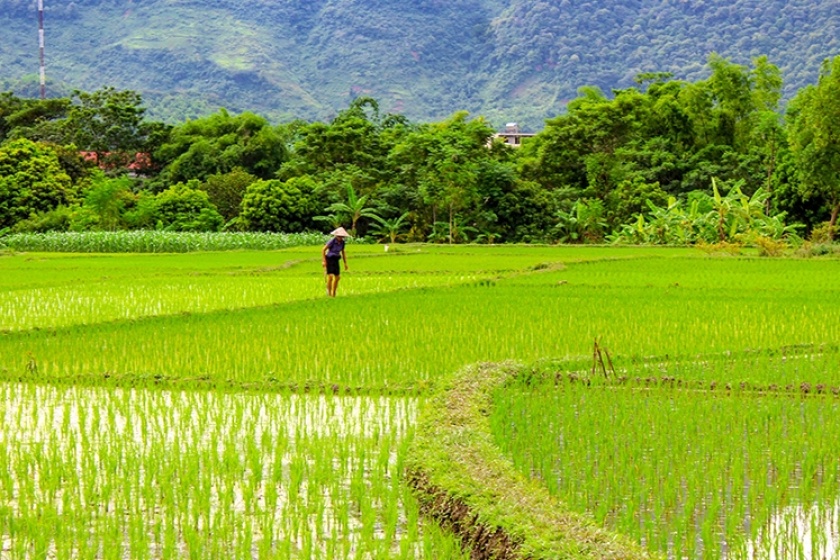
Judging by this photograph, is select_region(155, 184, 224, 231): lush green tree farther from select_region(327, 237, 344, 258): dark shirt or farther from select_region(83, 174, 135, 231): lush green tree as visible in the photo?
select_region(327, 237, 344, 258): dark shirt

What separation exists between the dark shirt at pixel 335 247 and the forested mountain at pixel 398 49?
164 feet

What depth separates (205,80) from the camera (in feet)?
232

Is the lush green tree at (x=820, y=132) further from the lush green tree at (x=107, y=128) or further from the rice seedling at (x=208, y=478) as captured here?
the lush green tree at (x=107, y=128)

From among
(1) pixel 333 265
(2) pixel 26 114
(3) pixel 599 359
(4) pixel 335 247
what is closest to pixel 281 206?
(2) pixel 26 114

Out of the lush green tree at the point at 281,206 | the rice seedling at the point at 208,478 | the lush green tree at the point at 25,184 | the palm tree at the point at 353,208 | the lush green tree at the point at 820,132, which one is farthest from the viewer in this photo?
the lush green tree at the point at 25,184

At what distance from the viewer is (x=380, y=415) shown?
5781mm

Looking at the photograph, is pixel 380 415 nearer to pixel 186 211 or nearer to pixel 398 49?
pixel 186 211

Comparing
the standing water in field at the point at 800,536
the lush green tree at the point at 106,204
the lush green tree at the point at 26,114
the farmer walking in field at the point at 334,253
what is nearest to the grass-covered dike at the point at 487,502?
the standing water in field at the point at 800,536

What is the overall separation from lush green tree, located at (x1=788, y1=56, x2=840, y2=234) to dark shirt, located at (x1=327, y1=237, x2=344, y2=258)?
1462cm

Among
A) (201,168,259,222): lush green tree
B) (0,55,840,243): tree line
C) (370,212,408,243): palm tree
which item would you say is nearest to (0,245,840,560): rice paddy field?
(0,55,840,243): tree line

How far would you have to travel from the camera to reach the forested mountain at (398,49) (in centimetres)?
6438

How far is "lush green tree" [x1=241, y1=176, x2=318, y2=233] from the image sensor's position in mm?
28719

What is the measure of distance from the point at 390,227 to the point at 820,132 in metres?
10.2

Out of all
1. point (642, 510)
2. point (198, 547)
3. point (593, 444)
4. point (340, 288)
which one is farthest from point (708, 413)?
point (340, 288)
